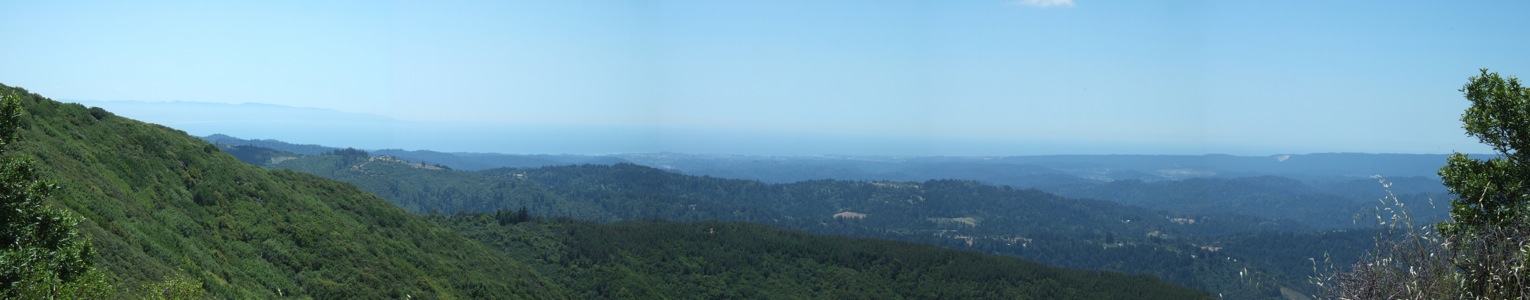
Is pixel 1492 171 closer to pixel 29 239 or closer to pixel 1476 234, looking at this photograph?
pixel 1476 234

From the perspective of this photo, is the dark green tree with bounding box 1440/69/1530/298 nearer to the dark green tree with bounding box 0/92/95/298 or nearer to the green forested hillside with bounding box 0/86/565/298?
the dark green tree with bounding box 0/92/95/298

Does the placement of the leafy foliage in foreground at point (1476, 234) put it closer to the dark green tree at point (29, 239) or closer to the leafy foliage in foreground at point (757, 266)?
the dark green tree at point (29, 239)

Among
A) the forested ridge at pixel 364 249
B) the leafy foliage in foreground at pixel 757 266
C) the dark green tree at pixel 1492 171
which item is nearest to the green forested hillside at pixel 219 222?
the forested ridge at pixel 364 249

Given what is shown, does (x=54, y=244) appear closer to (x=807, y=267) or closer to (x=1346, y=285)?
(x=1346, y=285)

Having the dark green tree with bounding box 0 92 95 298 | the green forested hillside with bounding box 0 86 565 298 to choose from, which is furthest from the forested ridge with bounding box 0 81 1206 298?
the dark green tree with bounding box 0 92 95 298

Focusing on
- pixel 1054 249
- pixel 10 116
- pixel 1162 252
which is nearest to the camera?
pixel 10 116

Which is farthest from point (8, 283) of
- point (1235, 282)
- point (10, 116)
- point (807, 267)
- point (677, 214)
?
point (677, 214)
